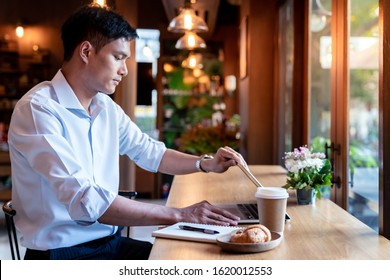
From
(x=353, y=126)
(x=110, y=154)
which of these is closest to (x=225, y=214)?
(x=110, y=154)

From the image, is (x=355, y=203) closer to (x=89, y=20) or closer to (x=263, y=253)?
(x=263, y=253)

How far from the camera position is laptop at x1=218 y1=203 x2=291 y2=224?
150 centimetres

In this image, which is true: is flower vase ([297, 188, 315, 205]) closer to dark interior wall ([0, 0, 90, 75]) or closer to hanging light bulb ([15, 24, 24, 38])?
dark interior wall ([0, 0, 90, 75])

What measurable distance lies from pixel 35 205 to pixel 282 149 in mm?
2721

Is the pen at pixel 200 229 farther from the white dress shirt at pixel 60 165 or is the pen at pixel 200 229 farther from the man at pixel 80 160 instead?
the white dress shirt at pixel 60 165

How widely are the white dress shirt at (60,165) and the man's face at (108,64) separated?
0.33ft

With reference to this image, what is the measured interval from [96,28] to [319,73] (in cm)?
184

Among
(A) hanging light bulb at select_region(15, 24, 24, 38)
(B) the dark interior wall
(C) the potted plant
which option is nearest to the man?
(C) the potted plant

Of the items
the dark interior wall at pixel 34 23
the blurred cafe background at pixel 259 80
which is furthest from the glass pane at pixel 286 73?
the dark interior wall at pixel 34 23

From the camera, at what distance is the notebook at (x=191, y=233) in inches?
50.3

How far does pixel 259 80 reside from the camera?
4.34m

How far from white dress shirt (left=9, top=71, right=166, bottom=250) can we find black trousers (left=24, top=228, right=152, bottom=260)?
0.02 metres

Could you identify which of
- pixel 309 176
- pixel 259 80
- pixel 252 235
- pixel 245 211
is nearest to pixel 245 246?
pixel 252 235

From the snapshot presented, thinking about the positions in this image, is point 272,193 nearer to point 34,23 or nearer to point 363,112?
point 363,112
